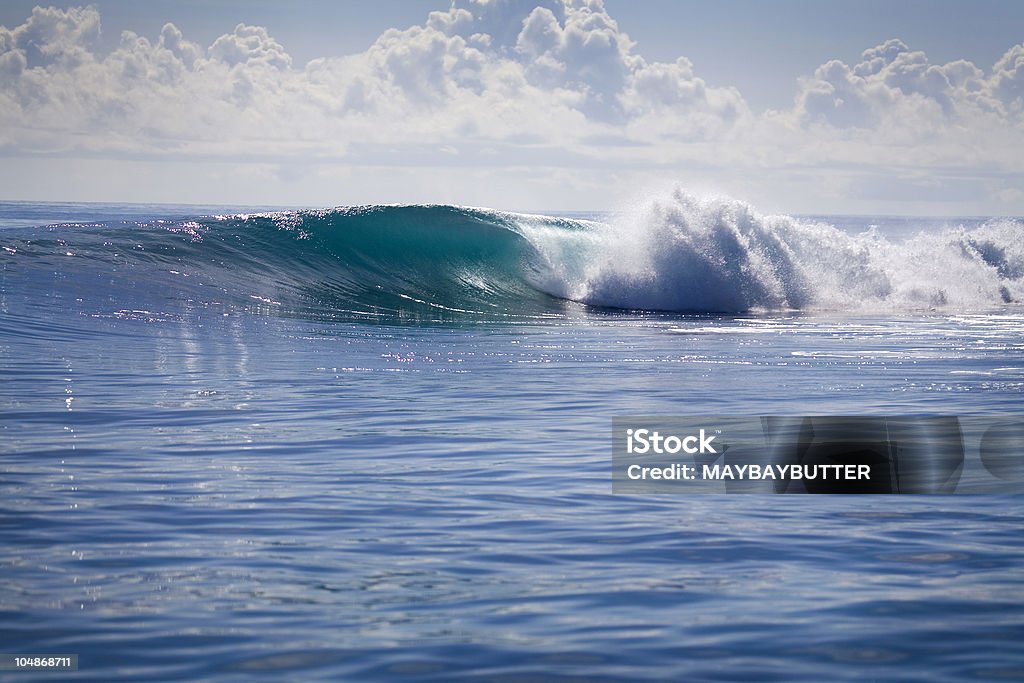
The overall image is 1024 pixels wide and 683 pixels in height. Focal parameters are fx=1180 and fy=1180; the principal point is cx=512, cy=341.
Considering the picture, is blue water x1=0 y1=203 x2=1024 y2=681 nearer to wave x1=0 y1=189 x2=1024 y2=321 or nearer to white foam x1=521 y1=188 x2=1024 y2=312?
wave x1=0 y1=189 x2=1024 y2=321

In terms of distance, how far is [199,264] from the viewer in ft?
80.7

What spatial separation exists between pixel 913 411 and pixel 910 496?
352 centimetres

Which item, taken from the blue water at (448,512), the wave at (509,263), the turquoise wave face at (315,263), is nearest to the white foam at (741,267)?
the wave at (509,263)

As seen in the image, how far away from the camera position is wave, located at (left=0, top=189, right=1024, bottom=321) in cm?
2381

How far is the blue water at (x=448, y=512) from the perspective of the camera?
4961 millimetres

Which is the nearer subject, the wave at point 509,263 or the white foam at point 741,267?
the wave at point 509,263

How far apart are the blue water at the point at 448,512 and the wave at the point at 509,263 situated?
2396 millimetres

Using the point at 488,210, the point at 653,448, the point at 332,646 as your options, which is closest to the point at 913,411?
the point at 653,448

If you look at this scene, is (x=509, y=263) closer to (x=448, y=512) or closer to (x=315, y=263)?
(x=315, y=263)

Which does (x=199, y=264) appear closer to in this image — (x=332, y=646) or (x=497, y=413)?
(x=497, y=413)

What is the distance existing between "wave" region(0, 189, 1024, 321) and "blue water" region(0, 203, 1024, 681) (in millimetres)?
2396

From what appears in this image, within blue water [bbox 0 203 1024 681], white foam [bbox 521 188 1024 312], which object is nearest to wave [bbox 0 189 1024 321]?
white foam [bbox 521 188 1024 312]

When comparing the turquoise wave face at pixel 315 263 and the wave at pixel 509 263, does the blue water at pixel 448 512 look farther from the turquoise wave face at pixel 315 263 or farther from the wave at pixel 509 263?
the wave at pixel 509 263

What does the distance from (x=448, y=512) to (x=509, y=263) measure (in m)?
22.5
